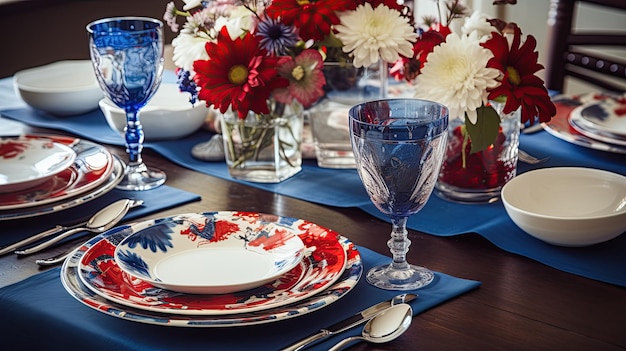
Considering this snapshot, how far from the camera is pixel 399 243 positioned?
3.00ft

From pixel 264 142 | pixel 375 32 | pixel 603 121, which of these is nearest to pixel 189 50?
pixel 264 142

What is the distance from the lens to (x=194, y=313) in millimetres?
807

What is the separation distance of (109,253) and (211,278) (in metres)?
0.12

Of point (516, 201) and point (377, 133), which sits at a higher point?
point (377, 133)

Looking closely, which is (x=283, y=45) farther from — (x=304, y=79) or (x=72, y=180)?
(x=72, y=180)

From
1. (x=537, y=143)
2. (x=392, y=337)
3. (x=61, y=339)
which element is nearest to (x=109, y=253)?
(x=61, y=339)

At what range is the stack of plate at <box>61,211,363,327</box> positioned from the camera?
818 mm

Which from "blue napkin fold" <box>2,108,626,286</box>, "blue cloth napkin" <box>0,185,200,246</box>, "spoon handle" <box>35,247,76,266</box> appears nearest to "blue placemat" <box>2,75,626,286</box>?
"blue napkin fold" <box>2,108,626,286</box>

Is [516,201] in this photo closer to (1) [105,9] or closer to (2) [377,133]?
(2) [377,133]

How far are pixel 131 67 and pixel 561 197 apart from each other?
1.99 ft

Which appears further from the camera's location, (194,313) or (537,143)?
(537,143)

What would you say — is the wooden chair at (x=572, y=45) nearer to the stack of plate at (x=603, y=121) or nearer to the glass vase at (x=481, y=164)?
the stack of plate at (x=603, y=121)

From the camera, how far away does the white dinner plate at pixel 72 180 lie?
116 centimetres

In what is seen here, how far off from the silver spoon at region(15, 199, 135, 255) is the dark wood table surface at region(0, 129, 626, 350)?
0.01 metres
